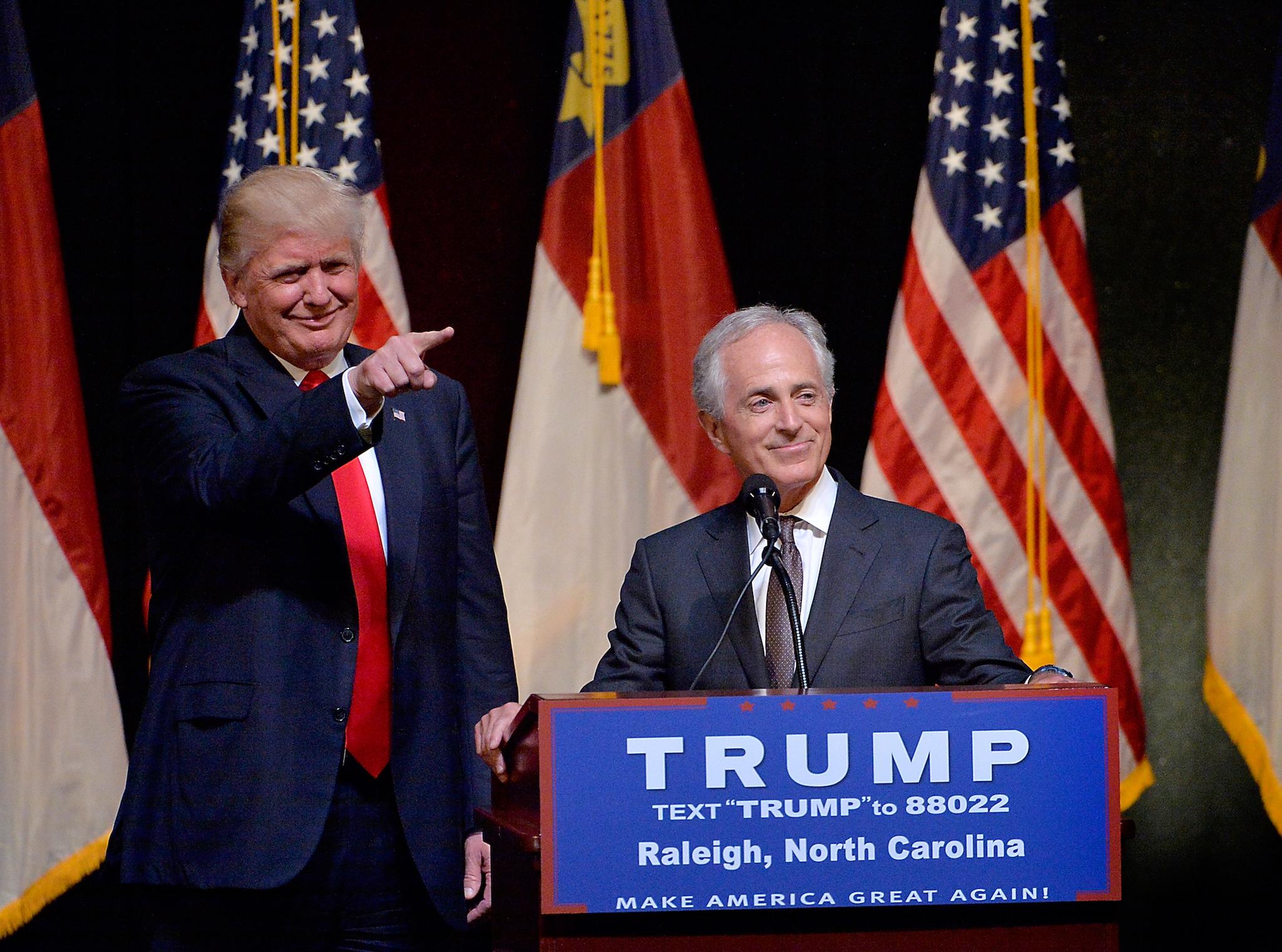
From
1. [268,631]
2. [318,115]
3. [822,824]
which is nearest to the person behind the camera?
[822,824]

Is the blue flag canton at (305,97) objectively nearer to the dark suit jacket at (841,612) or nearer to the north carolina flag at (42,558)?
the north carolina flag at (42,558)

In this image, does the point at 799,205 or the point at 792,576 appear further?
the point at 799,205

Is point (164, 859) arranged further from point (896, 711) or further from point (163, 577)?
point (896, 711)

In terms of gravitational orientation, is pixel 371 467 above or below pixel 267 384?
below

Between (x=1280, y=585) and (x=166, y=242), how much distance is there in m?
2.84

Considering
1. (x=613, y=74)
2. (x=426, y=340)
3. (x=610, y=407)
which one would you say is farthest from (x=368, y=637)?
(x=613, y=74)

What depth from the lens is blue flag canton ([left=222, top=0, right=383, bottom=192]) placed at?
3.27 meters

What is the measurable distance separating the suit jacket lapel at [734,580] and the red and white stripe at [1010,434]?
1374 millimetres

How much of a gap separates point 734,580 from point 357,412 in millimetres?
625

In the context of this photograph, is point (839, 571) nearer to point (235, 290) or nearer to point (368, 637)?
point (368, 637)

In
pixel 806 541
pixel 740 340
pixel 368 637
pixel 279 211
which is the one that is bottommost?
pixel 368 637

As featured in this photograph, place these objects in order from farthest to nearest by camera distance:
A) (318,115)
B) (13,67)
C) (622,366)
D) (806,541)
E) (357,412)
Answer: (622,366)
(318,115)
(13,67)
(806,541)
(357,412)

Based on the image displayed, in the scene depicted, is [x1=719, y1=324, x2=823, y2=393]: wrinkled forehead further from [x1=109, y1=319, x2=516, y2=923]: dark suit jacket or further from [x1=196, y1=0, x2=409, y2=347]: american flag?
[x1=196, y1=0, x2=409, y2=347]: american flag

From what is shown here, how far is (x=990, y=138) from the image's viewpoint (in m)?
3.44
